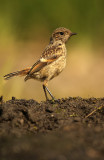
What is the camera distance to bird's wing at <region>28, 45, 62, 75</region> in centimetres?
740

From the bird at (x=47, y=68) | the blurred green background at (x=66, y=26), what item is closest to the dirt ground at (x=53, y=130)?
the bird at (x=47, y=68)

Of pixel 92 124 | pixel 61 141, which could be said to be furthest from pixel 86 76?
pixel 61 141

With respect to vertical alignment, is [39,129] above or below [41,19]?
below

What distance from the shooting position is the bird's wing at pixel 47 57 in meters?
7.40

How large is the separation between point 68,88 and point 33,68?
3.17 meters

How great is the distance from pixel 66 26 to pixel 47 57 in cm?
439

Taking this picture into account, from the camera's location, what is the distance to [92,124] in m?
4.79

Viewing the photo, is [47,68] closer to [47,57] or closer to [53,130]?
[47,57]

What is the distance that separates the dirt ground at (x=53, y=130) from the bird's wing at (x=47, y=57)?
1.48 metres

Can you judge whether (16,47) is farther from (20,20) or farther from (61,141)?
(61,141)

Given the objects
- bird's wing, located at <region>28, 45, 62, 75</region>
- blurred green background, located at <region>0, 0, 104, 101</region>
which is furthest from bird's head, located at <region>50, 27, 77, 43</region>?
blurred green background, located at <region>0, 0, 104, 101</region>

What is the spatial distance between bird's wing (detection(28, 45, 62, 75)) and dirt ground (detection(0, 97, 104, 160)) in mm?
1483

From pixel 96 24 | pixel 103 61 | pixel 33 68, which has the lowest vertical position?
pixel 33 68

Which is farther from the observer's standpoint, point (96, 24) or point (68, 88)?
point (96, 24)
